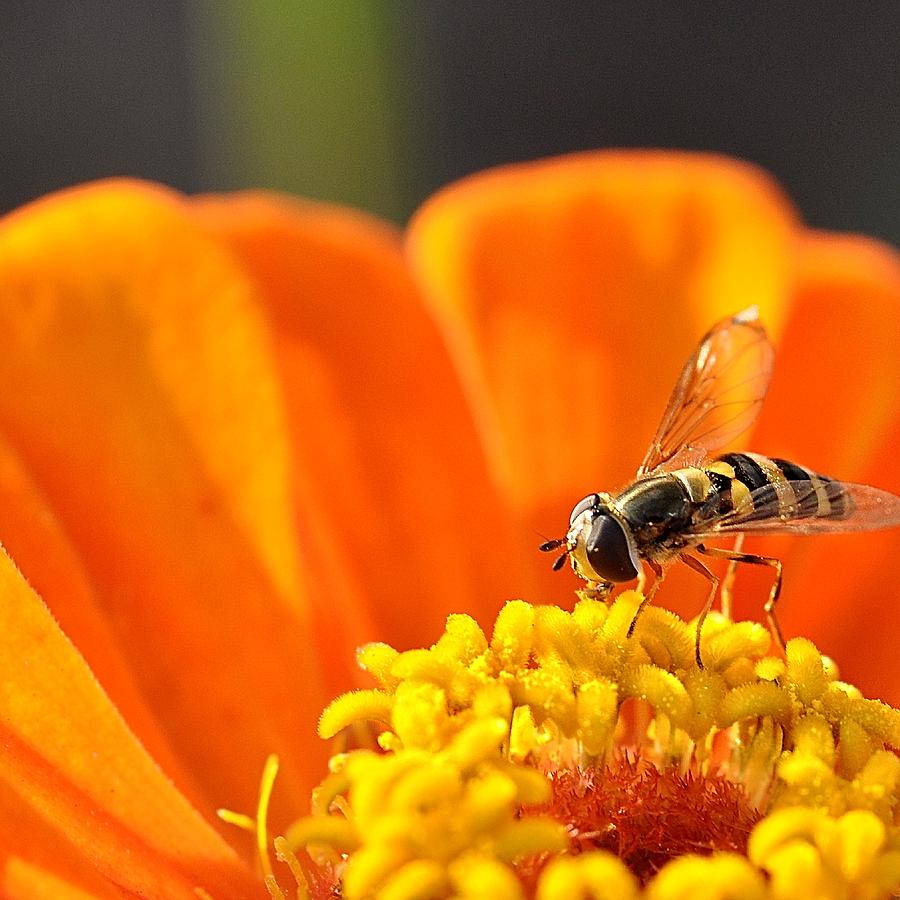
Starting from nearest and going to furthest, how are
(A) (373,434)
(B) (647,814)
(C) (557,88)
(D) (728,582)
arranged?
(B) (647,814) < (D) (728,582) < (A) (373,434) < (C) (557,88)

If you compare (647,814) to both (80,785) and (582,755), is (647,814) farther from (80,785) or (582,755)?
(80,785)

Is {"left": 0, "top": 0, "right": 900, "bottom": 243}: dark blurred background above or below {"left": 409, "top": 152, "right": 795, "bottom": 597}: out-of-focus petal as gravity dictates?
below

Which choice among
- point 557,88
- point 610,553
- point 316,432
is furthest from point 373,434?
point 557,88

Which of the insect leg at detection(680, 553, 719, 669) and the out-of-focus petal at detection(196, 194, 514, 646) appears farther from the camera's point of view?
the out-of-focus petal at detection(196, 194, 514, 646)

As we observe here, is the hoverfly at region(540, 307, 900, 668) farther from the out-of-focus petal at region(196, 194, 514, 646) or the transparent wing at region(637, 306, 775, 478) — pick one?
the out-of-focus petal at region(196, 194, 514, 646)

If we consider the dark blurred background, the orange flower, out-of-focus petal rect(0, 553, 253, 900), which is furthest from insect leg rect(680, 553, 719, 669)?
the dark blurred background

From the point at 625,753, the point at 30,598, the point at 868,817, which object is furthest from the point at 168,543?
the point at 868,817

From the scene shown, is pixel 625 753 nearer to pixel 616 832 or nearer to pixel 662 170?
pixel 616 832
